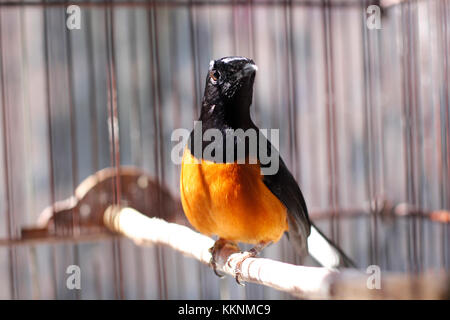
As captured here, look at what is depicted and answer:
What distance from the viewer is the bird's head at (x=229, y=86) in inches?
56.3

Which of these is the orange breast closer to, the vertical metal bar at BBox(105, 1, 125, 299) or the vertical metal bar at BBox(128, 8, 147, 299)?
the vertical metal bar at BBox(105, 1, 125, 299)

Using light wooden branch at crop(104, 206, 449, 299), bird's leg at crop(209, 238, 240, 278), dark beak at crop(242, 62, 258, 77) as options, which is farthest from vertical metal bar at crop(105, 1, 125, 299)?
dark beak at crop(242, 62, 258, 77)

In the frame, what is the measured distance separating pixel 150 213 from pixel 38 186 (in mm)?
946

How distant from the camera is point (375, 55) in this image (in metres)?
2.88

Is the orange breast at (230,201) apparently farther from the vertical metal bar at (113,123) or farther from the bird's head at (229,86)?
the vertical metal bar at (113,123)

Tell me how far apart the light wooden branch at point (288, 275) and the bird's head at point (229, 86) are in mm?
363

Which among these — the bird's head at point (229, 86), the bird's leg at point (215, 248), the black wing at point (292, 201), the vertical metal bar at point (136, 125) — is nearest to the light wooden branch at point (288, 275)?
→ the bird's leg at point (215, 248)

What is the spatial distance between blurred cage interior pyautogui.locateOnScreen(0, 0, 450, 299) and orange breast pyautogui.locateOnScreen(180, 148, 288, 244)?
0.89 meters

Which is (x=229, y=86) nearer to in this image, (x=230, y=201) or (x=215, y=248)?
(x=230, y=201)

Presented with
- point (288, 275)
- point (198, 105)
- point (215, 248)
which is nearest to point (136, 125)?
point (198, 105)

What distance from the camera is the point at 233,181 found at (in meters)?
1.42

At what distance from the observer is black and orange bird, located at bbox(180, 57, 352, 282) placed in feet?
4.66

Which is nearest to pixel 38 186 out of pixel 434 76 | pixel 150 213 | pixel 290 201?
pixel 150 213
